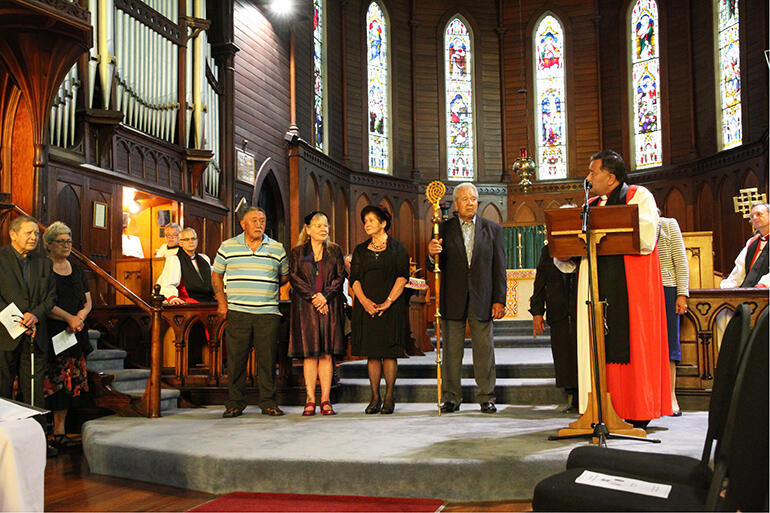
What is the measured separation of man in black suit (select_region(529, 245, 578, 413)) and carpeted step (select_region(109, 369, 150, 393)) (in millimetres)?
3291

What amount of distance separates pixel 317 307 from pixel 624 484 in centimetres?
355

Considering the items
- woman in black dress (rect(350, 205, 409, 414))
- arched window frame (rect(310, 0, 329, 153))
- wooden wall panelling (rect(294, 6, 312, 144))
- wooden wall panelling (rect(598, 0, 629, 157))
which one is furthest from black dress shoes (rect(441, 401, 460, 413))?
wooden wall panelling (rect(598, 0, 629, 157))

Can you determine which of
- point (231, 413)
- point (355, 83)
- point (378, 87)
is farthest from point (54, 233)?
point (378, 87)

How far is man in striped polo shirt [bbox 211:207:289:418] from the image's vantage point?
5.59m

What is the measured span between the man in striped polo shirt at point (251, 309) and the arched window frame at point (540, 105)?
11186 mm

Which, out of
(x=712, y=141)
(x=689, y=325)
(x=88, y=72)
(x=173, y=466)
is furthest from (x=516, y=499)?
(x=712, y=141)

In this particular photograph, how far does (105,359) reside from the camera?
21.2 feet

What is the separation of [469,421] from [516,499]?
1239 millimetres

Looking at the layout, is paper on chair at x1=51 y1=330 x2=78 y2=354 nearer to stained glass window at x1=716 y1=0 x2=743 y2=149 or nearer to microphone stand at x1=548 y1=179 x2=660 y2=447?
microphone stand at x1=548 y1=179 x2=660 y2=447

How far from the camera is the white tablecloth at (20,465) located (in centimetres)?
245

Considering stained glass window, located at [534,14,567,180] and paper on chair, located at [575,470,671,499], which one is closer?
paper on chair, located at [575,470,671,499]

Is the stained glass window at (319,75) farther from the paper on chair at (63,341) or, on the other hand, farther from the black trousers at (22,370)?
the black trousers at (22,370)

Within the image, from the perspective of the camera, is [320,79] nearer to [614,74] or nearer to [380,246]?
[614,74]

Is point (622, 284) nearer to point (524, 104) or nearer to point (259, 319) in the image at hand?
point (259, 319)
